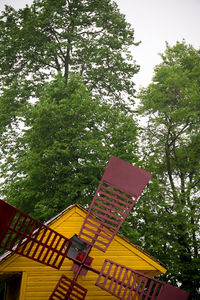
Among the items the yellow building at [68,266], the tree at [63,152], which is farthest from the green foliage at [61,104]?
the yellow building at [68,266]

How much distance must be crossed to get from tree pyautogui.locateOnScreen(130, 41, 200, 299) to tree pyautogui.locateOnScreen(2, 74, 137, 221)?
3606 mm

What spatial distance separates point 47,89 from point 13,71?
4.91 meters

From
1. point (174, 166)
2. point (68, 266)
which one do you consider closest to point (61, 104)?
point (68, 266)

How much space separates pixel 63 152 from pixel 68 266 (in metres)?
5.24

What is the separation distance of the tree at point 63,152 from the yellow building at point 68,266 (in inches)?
129

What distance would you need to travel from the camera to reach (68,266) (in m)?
8.12

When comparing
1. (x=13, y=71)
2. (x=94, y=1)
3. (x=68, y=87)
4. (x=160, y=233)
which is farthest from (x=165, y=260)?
(x=94, y=1)

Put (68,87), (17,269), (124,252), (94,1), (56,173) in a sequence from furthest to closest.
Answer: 1. (94,1)
2. (68,87)
3. (56,173)
4. (124,252)
5. (17,269)

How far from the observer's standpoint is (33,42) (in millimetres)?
16766

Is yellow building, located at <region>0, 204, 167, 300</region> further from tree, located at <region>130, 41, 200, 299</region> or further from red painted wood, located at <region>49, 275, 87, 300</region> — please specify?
tree, located at <region>130, 41, 200, 299</region>

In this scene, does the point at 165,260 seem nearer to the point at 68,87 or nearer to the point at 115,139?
the point at 115,139

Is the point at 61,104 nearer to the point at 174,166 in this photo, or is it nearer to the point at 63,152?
the point at 63,152

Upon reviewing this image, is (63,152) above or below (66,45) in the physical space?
below

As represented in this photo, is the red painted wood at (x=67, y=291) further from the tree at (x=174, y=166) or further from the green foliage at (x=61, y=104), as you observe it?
the tree at (x=174, y=166)
